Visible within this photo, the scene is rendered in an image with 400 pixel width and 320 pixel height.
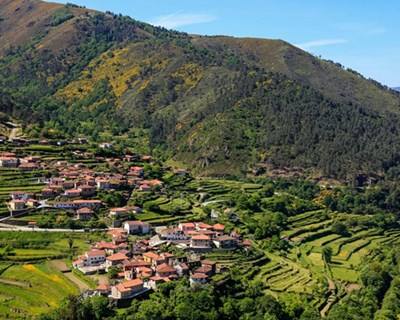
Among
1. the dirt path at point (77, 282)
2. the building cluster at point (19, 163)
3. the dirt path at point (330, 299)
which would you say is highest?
the building cluster at point (19, 163)

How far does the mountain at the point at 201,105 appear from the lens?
377ft

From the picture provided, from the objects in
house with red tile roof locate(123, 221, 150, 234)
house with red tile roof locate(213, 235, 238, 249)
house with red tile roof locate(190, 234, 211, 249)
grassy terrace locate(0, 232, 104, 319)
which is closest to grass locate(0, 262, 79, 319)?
grassy terrace locate(0, 232, 104, 319)

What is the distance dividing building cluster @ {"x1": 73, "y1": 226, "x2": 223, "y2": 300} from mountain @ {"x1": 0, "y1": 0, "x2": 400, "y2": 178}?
164ft

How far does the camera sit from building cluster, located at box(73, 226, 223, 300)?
4672 cm

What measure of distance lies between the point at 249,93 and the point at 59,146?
54549mm

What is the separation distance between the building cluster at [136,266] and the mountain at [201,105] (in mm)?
50133

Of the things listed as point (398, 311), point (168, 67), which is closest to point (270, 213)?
point (398, 311)

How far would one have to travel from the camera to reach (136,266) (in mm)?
50875

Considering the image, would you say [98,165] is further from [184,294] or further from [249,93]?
[249,93]

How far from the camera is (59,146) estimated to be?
307 feet

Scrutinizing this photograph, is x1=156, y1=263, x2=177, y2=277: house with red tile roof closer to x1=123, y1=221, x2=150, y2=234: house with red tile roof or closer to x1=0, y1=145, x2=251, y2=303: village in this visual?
x1=0, y1=145, x2=251, y2=303: village

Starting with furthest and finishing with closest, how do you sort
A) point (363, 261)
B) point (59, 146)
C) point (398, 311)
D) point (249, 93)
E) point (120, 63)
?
point (120, 63)
point (249, 93)
point (59, 146)
point (363, 261)
point (398, 311)

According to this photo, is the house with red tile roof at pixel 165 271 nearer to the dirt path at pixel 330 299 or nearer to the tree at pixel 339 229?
the dirt path at pixel 330 299

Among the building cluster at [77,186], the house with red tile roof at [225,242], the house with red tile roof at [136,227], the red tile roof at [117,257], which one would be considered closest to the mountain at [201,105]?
the building cluster at [77,186]
